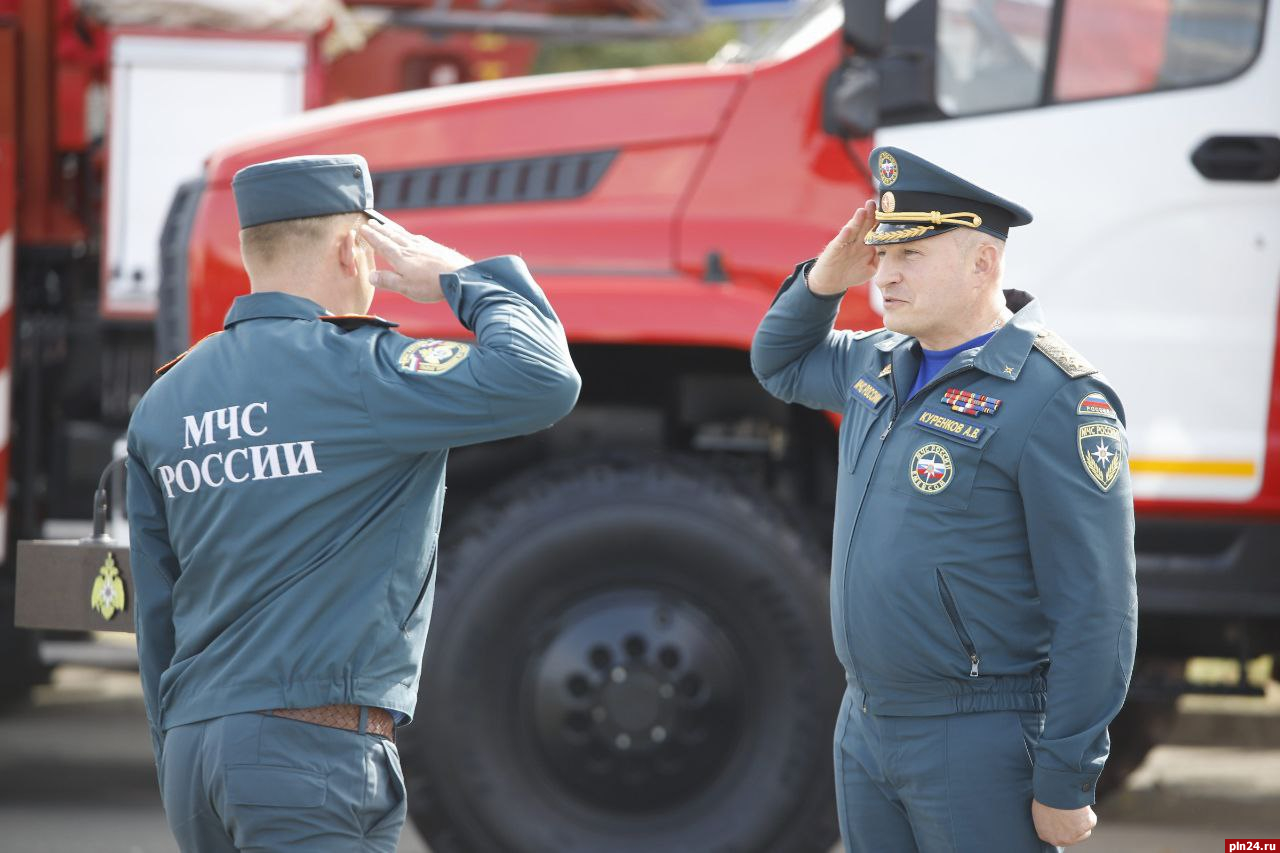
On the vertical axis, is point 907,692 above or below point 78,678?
above

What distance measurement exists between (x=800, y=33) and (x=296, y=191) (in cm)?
213

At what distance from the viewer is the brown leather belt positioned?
2.14 meters

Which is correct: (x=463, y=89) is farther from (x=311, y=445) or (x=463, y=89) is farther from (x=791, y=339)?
(x=311, y=445)

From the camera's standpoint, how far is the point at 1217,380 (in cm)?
377

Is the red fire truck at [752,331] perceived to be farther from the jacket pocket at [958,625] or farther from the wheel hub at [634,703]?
the jacket pocket at [958,625]

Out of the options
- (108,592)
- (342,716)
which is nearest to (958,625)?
(342,716)

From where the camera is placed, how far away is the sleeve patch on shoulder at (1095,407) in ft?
7.66

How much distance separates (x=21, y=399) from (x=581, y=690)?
2152mm

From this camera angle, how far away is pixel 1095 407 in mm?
2346

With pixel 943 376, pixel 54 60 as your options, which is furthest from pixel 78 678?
pixel 943 376

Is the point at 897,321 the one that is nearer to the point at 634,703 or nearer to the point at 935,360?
the point at 935,360

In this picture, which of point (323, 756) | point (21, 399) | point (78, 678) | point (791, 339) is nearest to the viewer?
point (323, 756)

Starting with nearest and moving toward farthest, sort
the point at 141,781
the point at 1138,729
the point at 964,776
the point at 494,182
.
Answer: the point at 964,776
the point at 494,182
the point at 1138,729
the point at 141,781

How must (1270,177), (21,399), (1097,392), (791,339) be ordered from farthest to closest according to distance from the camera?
1. (21,399)
2. (1270,177)
3. (791,339)
4. (1097,392)
